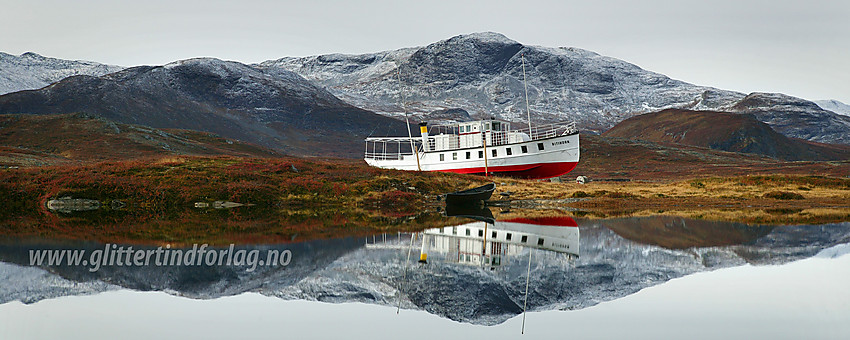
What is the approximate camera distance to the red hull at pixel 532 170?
59375mm

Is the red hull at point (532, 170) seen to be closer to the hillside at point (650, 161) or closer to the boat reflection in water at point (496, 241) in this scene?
the boat reflection in water at point (496, 241)

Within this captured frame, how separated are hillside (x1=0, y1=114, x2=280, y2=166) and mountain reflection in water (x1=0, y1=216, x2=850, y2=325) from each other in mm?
81467

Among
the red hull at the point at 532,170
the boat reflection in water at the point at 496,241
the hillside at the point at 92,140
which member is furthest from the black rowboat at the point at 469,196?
the hillside at the point at 92,140

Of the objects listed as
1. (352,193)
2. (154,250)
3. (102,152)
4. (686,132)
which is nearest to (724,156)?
(686,132)

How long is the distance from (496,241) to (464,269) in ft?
17.7

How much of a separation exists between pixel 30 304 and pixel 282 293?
532cm

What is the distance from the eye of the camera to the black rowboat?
38.7 m

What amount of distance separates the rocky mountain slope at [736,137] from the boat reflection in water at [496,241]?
6102 inches

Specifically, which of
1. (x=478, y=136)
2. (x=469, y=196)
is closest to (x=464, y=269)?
(x=469, y=196)

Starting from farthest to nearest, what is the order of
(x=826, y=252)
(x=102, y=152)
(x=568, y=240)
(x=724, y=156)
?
(x=724, y=156)
(x=102, y=152)
(x=568, y=240)
(x=826, y=252)

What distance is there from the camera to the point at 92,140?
104562 millimetres

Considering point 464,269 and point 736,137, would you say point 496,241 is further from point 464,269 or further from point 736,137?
point 736,137

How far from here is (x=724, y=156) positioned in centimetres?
13000

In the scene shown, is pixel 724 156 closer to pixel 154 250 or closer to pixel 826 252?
pixel 826 252
